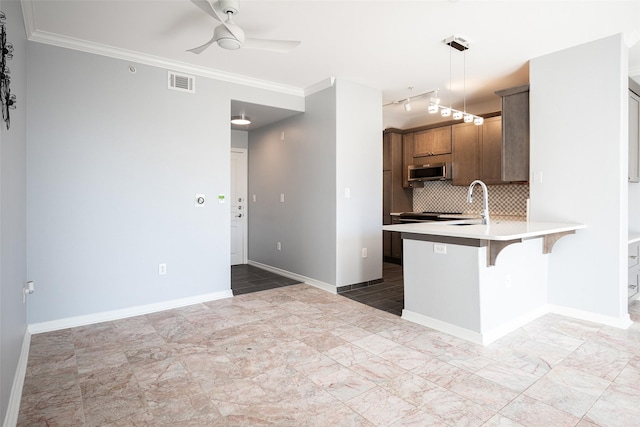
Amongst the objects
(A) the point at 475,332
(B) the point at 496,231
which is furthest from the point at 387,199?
(A) the point at 475,332

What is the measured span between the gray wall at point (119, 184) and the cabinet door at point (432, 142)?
11.1 ft

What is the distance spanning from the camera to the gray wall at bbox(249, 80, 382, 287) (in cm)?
452

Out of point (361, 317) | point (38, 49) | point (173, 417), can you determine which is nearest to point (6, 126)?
point (38, 49)

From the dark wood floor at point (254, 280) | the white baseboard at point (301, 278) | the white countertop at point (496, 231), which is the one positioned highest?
the white countertop at point (496, 231)

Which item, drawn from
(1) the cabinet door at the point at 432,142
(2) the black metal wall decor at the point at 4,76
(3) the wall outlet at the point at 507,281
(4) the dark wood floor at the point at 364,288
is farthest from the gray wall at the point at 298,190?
(2) the black metal wall decor at the point at 4,76

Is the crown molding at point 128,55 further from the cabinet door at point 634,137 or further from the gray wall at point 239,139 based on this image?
the cabinet door at point 634,137

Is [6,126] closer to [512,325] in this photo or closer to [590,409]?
[590,409]

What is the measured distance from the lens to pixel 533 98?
12.3 feet

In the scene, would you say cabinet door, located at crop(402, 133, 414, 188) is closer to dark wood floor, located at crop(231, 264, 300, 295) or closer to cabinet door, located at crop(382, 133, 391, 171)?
cabinet door, located at crop(382, 133, 391, 171)

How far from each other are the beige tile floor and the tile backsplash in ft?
7.27

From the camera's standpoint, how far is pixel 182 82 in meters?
3.94

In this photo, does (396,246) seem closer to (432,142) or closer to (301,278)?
(432,142)

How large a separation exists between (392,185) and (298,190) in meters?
2.12

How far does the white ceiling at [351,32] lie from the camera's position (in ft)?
9.11
